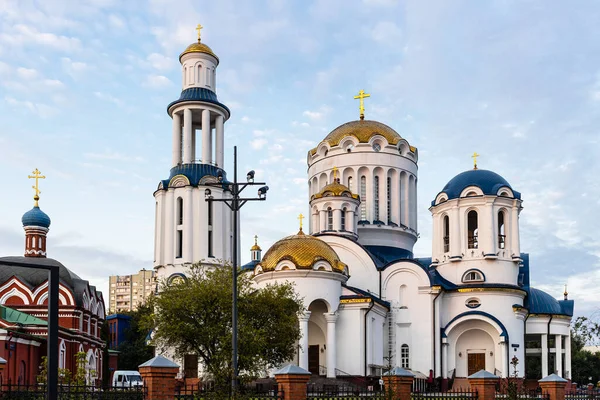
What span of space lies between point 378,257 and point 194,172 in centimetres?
1009

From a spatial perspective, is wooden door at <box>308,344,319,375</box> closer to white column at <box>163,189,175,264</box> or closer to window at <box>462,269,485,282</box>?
window at <box>462,269,485,282</box>

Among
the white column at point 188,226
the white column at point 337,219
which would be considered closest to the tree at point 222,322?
the white column at point 337,219

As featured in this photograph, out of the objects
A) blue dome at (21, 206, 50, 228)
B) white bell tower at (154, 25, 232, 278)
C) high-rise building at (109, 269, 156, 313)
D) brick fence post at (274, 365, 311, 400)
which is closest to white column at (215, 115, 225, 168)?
white bell tower at (154, 25, 232, 278)

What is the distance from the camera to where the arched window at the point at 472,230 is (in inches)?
1433

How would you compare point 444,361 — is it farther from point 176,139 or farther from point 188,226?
point 176,139

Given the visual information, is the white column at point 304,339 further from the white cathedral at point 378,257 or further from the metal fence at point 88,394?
the metal fence at point 88,394

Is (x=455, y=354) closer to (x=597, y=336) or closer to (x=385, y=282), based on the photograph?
(x=385, y=282)

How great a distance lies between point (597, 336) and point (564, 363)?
15.6 m

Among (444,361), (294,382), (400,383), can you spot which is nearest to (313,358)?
(444,361)

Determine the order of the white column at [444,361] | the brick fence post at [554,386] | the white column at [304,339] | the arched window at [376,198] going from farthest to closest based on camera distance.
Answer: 1. the arched window at [376,198]
2. the white column at [444,361]
3. the white column at [304,339]
4. the brick fence post at [554,386]

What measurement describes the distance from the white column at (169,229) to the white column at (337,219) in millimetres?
8056

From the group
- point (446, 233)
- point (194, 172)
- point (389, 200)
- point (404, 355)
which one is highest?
point (194, 172)

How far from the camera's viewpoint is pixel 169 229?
3869 cm

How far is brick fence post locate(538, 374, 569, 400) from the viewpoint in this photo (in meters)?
21.4
